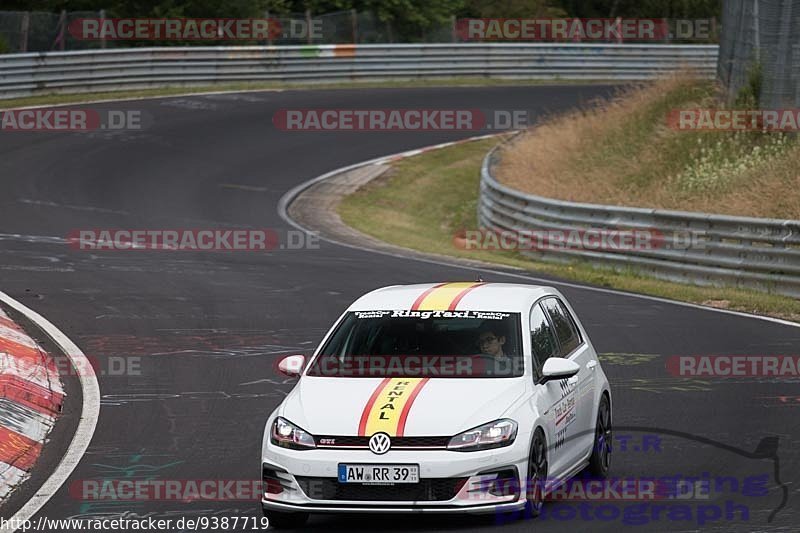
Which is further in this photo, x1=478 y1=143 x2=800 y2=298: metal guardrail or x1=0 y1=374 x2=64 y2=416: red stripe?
x1=478 y1=143 x2=800 y2=298: metal guardrail

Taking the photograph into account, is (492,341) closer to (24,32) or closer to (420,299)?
(420,299)

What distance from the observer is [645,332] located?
1567cm

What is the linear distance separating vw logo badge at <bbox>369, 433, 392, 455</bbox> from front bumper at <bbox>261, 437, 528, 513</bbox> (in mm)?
29

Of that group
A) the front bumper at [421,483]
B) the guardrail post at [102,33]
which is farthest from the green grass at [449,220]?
the guardrail post at [102,33]

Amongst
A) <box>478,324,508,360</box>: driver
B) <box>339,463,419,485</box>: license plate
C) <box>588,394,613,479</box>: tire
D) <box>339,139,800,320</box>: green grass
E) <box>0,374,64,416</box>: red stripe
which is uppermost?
<box>478,324,508,360</box>: driver

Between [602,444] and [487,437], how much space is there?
1.89 meters

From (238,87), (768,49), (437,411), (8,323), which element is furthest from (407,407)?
(238,87)

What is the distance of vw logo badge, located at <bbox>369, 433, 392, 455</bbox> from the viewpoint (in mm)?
8016

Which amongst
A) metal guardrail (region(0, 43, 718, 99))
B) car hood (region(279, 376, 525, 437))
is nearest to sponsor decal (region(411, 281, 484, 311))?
car hood (region(279, 376, 525, 437))

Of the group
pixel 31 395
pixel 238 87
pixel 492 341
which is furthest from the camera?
pixel 238 87

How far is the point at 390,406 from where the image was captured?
8.30 m

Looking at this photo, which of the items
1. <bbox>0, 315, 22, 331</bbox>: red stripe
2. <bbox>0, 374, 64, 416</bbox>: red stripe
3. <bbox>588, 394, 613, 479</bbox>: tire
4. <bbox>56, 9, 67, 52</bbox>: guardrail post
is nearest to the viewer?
<bbox>588, 394, 613, 479</bbox>: tire

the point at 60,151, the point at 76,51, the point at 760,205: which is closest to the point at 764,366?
the point at 760,205

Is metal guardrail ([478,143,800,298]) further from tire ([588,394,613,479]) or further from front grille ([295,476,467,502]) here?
front grille ([295,476,467,502])
